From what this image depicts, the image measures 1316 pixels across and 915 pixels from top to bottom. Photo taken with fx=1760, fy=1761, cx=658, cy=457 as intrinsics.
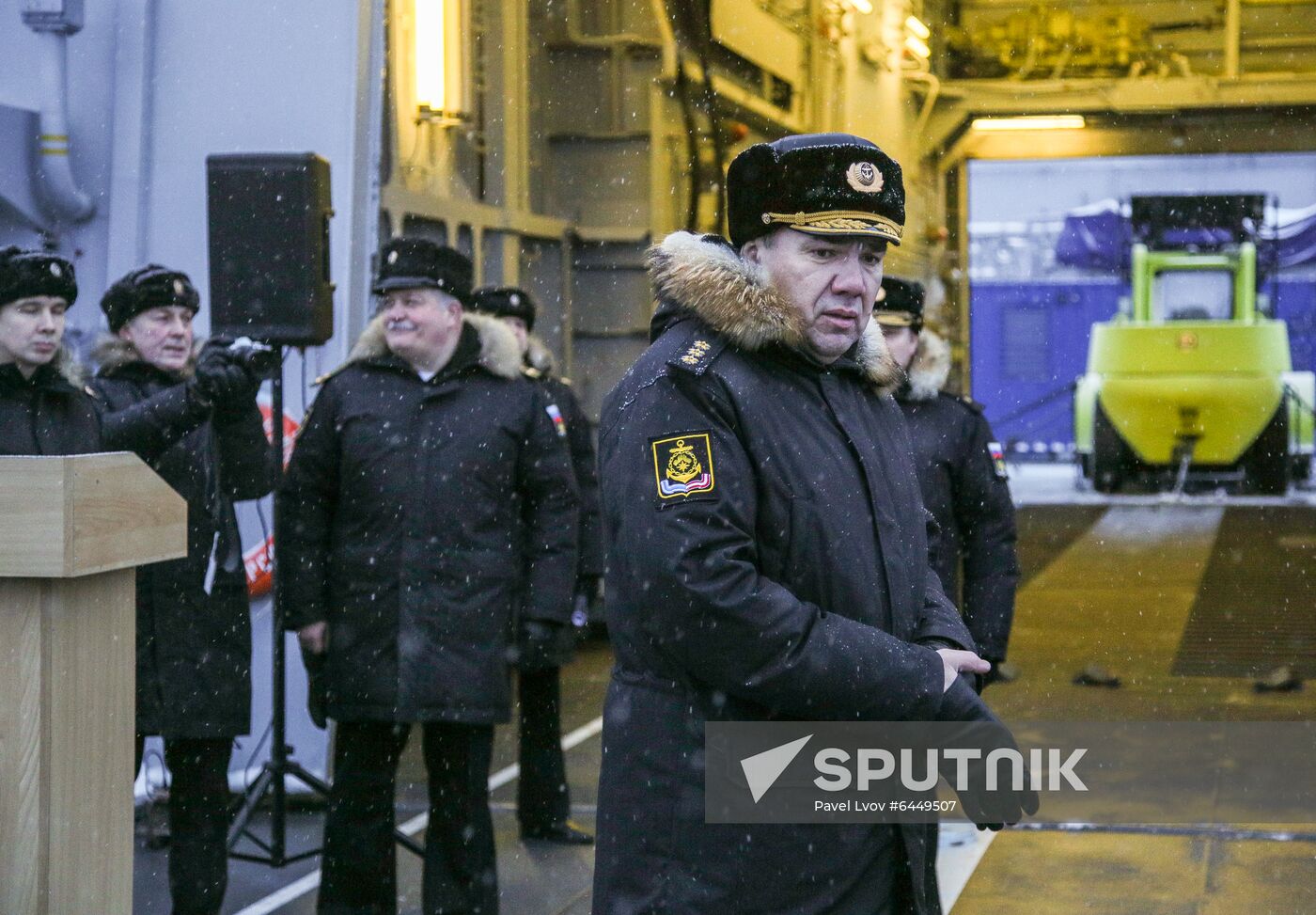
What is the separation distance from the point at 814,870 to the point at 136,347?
3211 millimetres

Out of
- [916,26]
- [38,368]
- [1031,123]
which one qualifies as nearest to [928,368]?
[38,368]

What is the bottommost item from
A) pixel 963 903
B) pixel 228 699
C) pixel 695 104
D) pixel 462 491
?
pixel 963 903

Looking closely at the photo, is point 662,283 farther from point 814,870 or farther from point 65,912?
point 65,912

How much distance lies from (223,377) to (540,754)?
186cm

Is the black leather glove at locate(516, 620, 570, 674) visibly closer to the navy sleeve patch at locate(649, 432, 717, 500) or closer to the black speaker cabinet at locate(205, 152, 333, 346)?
the black speaker cabinet at locate(205, 152, 333, 346)

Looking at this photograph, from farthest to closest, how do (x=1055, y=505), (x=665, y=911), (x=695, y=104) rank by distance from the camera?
(x=1055, y=505) < (x=695, y=104) < (x=665, y=911)

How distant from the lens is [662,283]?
2.66m

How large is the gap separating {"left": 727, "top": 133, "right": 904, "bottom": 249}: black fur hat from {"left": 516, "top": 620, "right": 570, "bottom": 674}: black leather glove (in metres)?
2.57

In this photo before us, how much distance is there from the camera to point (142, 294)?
5000 millimetres

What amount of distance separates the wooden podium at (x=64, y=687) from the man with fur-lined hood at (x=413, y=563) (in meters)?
1.80

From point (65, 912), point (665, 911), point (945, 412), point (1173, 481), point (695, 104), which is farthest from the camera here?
point (1173, 481)

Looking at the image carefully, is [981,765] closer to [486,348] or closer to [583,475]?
[486,348]

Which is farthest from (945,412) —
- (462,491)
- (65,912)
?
(65,912)

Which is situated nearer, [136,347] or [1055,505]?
[136,347]
